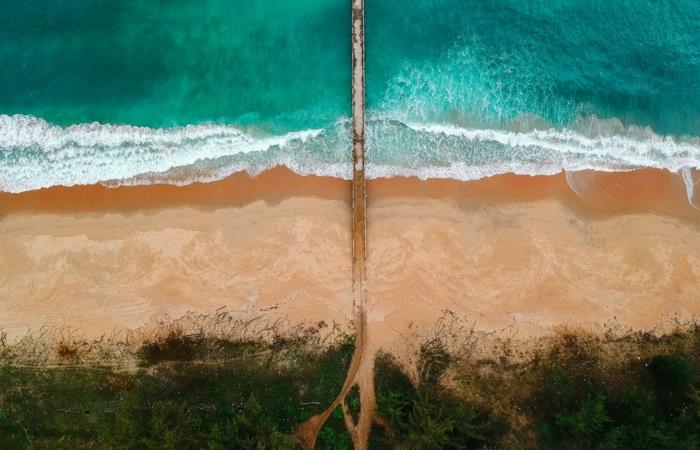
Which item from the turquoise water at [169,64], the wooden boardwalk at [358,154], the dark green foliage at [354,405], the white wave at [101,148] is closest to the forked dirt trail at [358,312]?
the wooden boardwalk at [358,154]

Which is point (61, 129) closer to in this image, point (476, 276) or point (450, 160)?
point (450, 160)

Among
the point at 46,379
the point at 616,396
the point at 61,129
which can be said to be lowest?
the point at 616,396

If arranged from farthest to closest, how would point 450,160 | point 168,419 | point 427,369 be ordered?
point 450,160 < point 427,369 < point 168,419

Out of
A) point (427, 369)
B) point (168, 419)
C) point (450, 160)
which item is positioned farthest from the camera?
point (450, 160)

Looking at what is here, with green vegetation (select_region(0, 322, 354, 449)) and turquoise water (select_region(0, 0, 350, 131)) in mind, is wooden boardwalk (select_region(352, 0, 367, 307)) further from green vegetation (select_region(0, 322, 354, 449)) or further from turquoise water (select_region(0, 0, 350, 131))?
green vegetation (select_region(0, 322, 354, 449))

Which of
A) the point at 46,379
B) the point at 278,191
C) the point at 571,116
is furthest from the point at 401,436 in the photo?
the point at 571,116

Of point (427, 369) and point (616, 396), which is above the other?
point (427, 369)

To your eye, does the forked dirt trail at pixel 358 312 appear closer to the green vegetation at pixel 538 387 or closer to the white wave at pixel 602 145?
the green vegetation at pixel 538 387
